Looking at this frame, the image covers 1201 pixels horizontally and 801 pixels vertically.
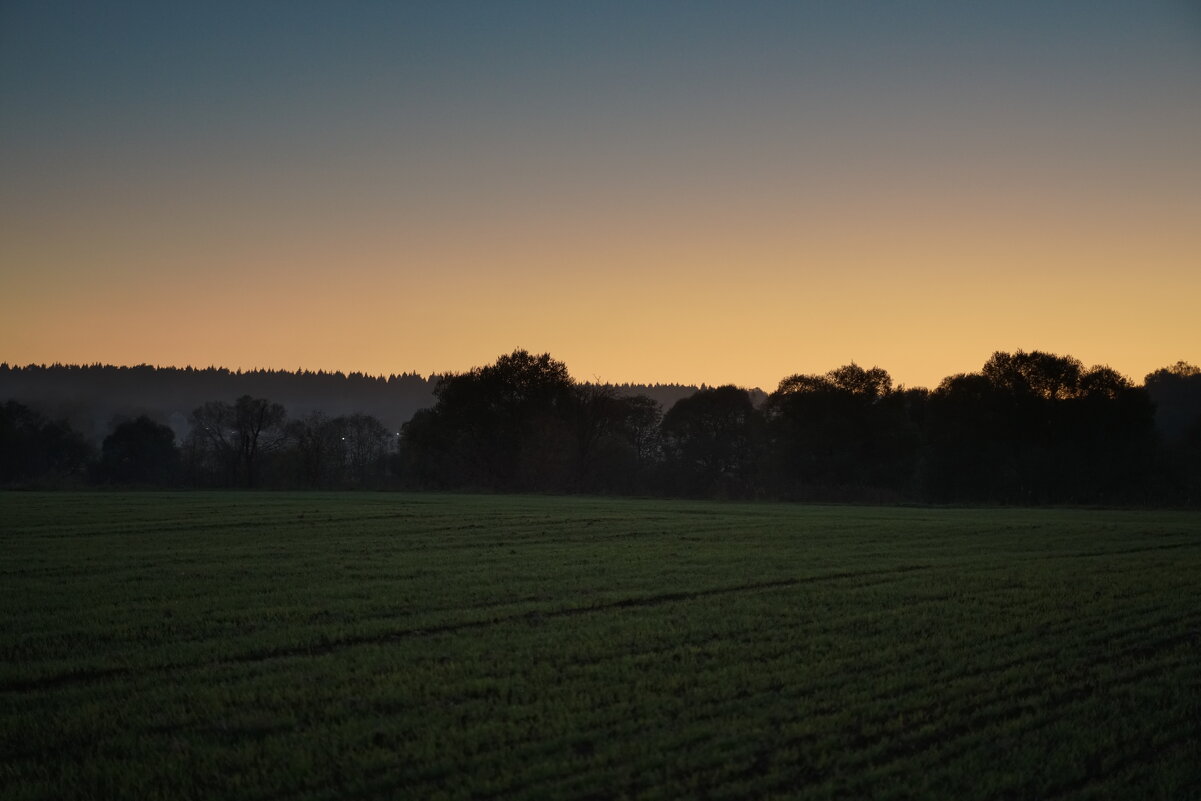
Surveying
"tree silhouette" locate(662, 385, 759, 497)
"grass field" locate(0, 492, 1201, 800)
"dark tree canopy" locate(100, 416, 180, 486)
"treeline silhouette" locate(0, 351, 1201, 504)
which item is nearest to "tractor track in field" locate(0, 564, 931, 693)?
"grass field" locate(0, 492, 1201, 800)

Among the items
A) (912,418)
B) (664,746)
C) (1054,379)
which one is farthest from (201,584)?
(912,418)

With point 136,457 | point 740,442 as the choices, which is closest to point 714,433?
point 740,442

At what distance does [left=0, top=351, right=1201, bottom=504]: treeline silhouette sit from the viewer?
6625cm

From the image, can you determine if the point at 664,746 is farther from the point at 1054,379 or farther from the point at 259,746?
the point at 1054,379

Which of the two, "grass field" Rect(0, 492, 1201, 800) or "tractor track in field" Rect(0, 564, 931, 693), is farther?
"tractor track in field" Rect(0, 564, 931, 693)

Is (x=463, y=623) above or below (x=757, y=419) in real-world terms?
below

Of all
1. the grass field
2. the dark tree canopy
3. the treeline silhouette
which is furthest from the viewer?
the dark tree canopy

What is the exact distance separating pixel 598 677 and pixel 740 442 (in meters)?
81.1

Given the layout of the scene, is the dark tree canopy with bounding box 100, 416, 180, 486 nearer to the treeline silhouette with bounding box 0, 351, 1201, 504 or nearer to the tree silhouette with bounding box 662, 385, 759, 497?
the treeline silhouette with bounding box 0, 351, 1201, 504

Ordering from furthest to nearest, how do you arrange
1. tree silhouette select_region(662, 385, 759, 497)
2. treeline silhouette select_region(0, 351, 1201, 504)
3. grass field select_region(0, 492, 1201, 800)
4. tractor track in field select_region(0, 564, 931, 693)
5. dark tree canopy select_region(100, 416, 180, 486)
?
1. dark tree canopy select_region(100, 416, 180, 486)
2. tree silhouette select_region(662, 385, 759, 497)
3. treeline silhouette select_region(0, 351, 1201, 504)
4. tractor track in field select_region(0, 564, 931, 693)
5. grass field select_region(0, 492, 1201, 800)

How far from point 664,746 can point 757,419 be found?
8050 centimetres

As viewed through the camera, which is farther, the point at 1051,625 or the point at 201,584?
the point at 201,584

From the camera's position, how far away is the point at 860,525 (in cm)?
3494

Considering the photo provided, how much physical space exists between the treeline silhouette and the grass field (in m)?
47.3
